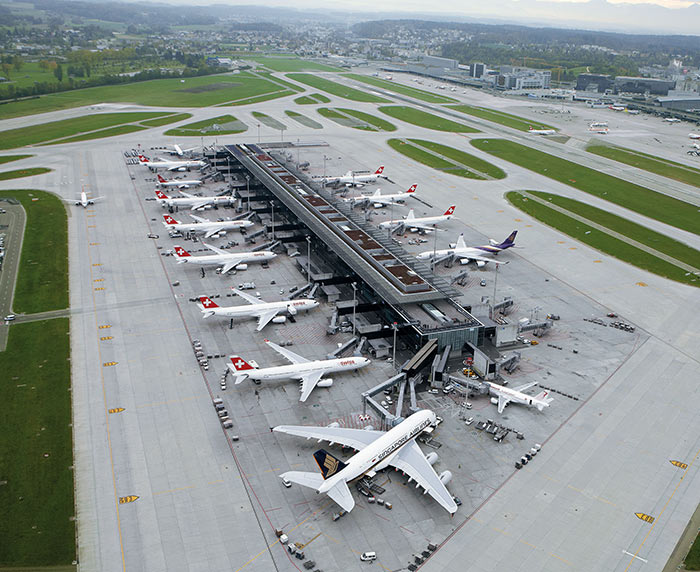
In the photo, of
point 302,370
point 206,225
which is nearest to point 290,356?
point 302,370

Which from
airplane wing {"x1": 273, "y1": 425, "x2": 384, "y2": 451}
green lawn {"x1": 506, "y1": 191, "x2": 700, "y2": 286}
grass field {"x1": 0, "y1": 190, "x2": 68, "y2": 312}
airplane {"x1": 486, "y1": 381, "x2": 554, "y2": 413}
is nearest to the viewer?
airplane wing {"x1": 273, "y1": 425, "x2": 384, "y2": 451}

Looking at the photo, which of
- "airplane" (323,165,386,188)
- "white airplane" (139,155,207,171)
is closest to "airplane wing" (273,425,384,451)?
"airplane" (323,165,386,188)

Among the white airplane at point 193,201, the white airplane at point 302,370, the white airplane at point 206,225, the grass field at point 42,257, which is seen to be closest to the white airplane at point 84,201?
the grass field at point 42,257

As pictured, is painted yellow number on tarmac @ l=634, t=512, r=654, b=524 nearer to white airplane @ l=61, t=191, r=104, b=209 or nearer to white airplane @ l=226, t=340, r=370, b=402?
white airplane @ l=226, t=340, r=370, b=402

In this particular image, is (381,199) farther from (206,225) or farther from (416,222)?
(206,225)

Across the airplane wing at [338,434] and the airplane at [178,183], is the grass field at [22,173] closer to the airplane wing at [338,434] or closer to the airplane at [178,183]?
the airplane at [178,183]
